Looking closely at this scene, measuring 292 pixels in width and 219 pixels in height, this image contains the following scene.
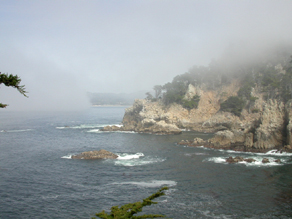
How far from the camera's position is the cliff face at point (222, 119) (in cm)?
5275

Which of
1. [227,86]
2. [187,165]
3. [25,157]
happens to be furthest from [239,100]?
[25,157]

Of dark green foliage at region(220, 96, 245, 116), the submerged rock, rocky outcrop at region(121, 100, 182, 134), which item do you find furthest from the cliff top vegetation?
the submerged rock

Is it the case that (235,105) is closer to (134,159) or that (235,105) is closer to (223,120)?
(223,120)

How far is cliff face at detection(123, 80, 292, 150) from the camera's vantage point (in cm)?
5275

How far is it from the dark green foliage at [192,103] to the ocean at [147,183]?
40097mm

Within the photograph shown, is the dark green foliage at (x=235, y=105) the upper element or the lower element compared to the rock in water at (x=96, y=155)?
upper

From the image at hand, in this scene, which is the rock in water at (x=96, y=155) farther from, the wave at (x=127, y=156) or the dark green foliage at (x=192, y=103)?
the dark green foliage at (x=192, y=103)

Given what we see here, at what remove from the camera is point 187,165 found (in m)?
43.3

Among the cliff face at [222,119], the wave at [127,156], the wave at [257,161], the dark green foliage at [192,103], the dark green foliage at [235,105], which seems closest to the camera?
the wave at [257,161]

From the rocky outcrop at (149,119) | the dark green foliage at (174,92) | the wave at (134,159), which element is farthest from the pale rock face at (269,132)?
the dark green foliage at (174,92)

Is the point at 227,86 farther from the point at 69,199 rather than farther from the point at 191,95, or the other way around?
the point at 69,199

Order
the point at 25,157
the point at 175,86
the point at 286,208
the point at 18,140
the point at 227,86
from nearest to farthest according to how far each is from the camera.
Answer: the point at 286,208, the point at 25,157, the point at 18,140, the point at 227,86, the point at 175,86

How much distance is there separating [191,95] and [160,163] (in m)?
59.2

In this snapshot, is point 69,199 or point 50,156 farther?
point 50,156
